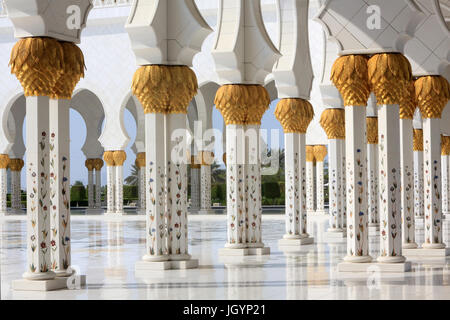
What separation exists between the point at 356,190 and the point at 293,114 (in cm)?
335

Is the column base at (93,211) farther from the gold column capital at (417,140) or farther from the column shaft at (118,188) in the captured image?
the gold column capital at (417,140)

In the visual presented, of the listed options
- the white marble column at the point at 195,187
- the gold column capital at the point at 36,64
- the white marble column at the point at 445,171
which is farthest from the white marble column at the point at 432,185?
the white marble column at the point at 195,187

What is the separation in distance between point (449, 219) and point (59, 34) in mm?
12287

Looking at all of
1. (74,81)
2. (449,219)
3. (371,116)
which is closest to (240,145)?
(74,81)

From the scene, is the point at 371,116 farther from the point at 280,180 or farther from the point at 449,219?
the point at 280,180

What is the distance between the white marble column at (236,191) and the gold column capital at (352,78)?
6.57 feet

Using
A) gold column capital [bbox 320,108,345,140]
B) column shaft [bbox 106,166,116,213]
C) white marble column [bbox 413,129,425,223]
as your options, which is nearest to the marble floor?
gold column capital [bbox 320,108,345,140]

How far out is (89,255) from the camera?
27.6 feet

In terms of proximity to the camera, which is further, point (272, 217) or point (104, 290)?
point (272, 217)

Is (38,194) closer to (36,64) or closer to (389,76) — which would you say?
(36,64)

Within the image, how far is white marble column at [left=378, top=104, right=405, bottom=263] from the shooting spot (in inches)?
248

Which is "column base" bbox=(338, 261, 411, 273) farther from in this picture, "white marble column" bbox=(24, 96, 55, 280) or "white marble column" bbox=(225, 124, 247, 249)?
"white marble column" bbox=(24, 96, 55, 280)

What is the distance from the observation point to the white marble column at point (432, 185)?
7977 millimetres

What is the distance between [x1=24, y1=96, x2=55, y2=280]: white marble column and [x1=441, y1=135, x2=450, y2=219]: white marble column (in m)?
11.8
